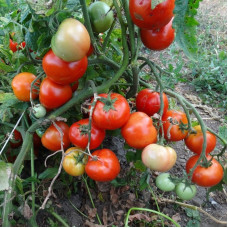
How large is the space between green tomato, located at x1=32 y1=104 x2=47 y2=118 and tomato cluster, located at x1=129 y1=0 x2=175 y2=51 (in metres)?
0.54

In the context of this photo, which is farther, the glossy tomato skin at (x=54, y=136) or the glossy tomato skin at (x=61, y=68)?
the glossy tomato skin at (x=54, y=136)

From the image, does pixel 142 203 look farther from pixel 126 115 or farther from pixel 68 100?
pixel 68 100

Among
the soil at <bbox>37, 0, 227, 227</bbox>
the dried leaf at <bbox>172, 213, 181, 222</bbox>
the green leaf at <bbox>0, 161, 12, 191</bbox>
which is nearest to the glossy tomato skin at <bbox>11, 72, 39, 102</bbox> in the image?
the green leaf at <bbox>0, 161, 12, 191</bbox>

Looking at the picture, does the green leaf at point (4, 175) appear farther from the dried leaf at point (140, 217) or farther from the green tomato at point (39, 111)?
the dried leaf at point (140, 217)

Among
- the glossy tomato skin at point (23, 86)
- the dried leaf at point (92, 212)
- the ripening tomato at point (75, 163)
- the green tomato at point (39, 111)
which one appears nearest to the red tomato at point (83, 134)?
the ripening tomato at point (75, 163)

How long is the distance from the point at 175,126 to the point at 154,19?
46 centimetres

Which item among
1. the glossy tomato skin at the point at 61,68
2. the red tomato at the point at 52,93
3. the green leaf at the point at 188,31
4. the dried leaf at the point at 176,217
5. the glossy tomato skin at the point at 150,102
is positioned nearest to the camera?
the green leaf at the point at 188,31

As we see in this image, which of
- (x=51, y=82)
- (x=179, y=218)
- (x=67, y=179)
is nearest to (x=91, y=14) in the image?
(x=51, y=82)

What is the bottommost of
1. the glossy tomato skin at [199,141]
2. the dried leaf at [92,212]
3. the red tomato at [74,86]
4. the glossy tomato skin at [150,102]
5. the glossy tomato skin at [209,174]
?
the dried leaf at [92,212]

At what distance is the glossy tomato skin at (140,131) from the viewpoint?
1.12 meters

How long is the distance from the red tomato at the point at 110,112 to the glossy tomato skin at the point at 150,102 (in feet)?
0.60

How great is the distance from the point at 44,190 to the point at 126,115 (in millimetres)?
589

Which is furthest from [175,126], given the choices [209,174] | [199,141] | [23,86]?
[23,86]

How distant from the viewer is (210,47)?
10.2 feet
